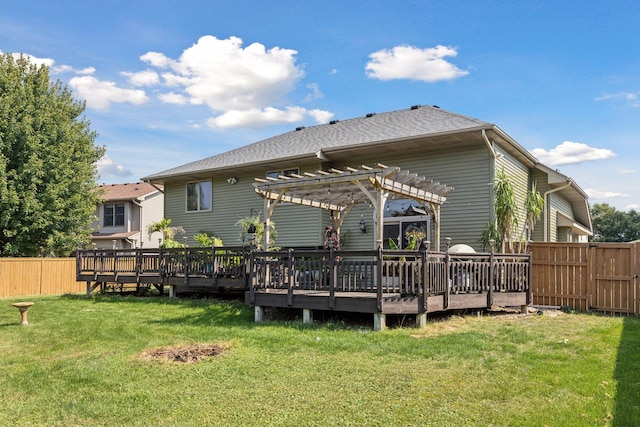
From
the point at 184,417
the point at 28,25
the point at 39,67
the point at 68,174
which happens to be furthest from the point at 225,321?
the point at 39,67

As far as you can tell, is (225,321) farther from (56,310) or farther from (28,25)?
(28,25)

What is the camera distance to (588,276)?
10633mm

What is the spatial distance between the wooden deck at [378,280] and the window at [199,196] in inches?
269

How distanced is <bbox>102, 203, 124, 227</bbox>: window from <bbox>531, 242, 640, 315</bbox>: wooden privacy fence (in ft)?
80.2

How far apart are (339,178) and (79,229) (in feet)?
56.3

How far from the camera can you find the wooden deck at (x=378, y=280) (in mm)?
8148

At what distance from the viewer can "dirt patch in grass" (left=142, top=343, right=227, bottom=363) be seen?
634 cm

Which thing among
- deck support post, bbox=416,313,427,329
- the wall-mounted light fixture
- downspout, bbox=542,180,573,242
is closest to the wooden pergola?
the wall-mounted light fixture

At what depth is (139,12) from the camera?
12.0 m

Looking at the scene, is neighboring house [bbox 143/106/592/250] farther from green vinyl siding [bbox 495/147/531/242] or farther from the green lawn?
the green lawn

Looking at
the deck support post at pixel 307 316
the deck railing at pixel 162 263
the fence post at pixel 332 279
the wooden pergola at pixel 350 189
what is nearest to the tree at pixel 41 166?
the deck railing at pixel 162 263

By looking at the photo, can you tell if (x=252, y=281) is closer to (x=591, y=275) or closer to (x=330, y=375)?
(x=330, y=375)

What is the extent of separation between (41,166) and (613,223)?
5856 centimetres

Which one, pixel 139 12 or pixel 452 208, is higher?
pixel 139 12
